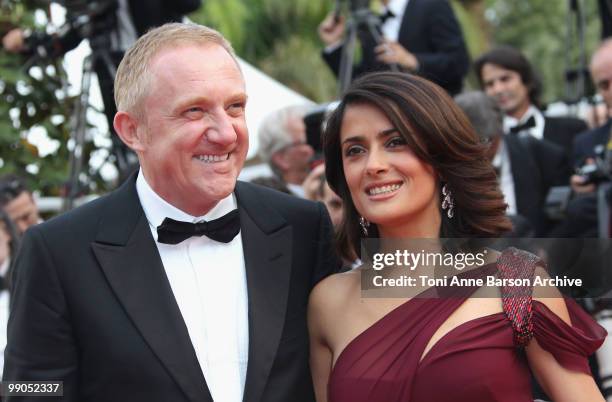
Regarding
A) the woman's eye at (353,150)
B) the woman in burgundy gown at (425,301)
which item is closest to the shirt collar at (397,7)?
the woman in burgundy gown at (425,301)

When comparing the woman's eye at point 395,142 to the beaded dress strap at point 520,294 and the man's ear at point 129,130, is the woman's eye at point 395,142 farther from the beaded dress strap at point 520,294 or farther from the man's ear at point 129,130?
the man's ear at point 129,130

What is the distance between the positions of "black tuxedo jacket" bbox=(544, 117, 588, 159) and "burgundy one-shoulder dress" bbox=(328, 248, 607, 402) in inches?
129

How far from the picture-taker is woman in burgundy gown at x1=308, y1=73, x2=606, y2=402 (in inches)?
98.6

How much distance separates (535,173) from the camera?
15.9 ft

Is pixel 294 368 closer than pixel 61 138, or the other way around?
pixel 294 368

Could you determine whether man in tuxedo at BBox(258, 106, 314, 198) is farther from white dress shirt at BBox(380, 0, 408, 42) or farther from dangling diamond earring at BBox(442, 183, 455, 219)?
dangling diamond earring at BBox(442, 183, 455, 219)

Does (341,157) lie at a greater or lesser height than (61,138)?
greater

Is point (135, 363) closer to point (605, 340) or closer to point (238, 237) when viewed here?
point (238, 237)

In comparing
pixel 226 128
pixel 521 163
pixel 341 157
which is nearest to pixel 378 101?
pixel 341 157

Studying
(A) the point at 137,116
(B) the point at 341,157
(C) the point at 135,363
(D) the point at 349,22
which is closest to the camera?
(C) the point at 135,363

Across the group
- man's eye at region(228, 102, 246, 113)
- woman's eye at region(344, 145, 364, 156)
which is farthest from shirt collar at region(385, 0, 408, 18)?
man's eye at region(228, 102, 246, 113)

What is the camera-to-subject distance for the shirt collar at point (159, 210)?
104 inches

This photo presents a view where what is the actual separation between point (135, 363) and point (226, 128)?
68 centimetres

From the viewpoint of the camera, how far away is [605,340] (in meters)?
2.67
